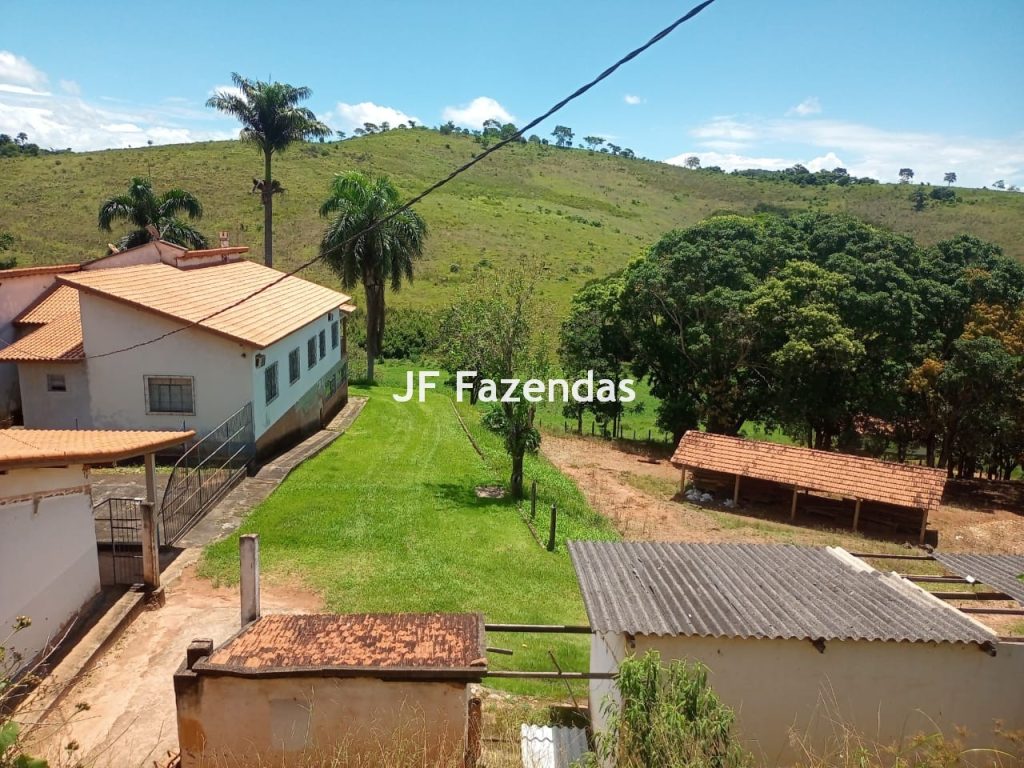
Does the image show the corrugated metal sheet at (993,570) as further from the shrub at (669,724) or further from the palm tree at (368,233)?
the palm tree at (368,233)

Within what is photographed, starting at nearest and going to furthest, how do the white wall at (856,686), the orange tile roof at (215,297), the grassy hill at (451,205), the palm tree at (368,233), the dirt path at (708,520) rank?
1. the white wall at (856,686)
2. the orange tile roof at (215,297)
3. the dirt path at (708,520)
4. the palm tree at (368,233)
5. the grassy hill at (451,205)

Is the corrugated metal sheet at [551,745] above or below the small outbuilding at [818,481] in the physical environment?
above

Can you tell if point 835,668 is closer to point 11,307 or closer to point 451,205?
point 11,307

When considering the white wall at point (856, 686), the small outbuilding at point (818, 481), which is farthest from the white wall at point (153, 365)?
the white wall at point (856, 686)

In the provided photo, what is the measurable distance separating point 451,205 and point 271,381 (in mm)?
53627

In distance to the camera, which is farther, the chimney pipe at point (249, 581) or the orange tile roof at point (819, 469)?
the orange tile roof at point (819, 469)

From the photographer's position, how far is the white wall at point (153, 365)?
1733 centimetres

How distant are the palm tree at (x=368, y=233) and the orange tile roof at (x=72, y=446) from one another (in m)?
20.7

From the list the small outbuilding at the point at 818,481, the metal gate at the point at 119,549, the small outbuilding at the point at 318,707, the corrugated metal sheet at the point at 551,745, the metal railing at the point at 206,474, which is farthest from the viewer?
the small outbuilding at the point at 818,481

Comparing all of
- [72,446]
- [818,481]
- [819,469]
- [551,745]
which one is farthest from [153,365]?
[819,469]

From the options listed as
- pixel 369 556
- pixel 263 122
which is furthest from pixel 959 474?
pixel 263 122

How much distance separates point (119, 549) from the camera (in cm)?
1127

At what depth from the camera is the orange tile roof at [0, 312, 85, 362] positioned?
57.6 feet

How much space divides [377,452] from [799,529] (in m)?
12.7
